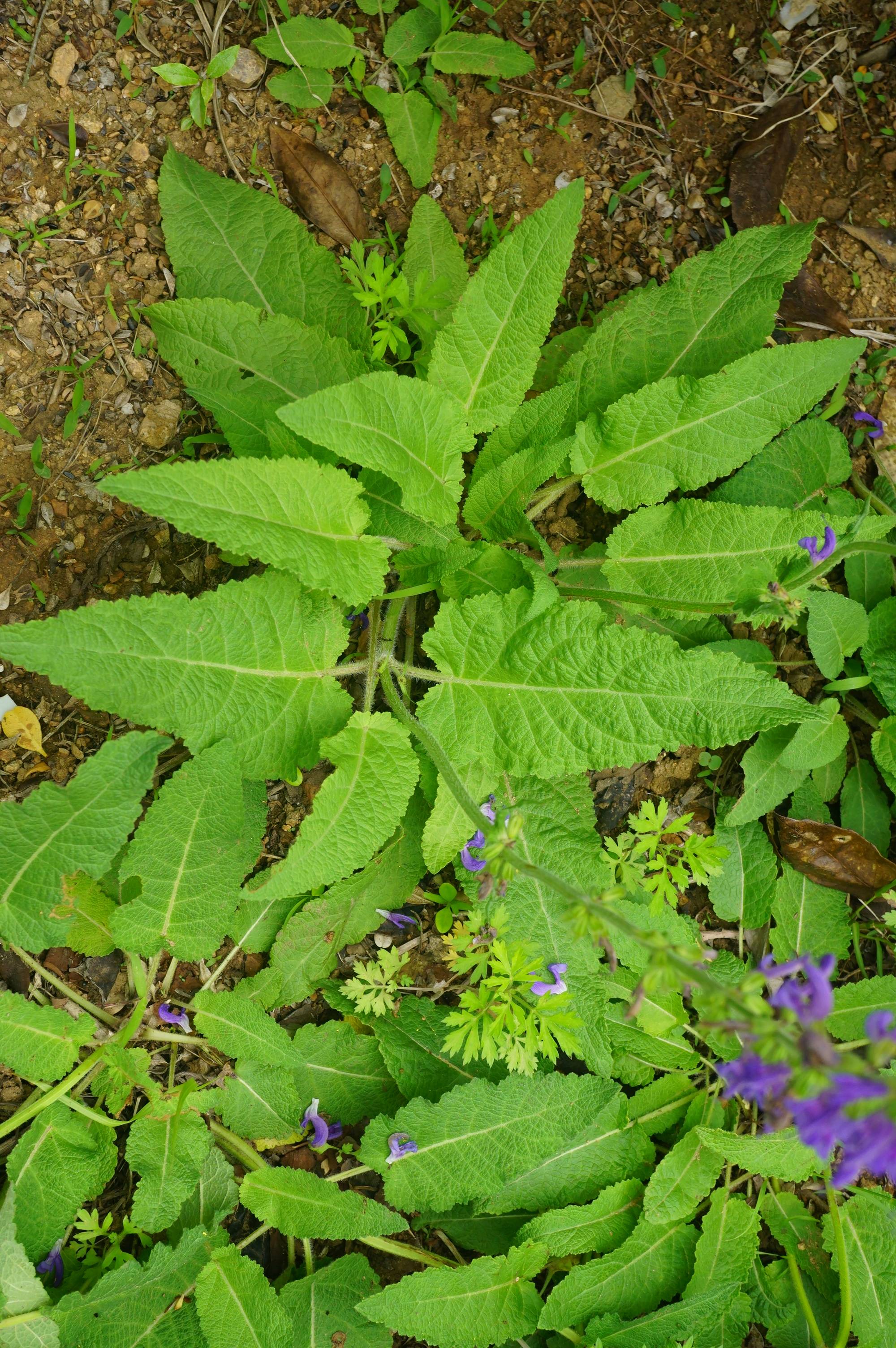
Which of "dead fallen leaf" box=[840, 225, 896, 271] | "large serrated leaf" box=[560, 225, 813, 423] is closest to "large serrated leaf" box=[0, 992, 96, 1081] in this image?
"large serrated leaf" box=[560, 225, 813, 423]

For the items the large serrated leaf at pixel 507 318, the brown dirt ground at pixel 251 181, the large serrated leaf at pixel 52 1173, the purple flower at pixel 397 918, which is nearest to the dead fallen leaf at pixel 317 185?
the brown dirt ground at pixel 251 181

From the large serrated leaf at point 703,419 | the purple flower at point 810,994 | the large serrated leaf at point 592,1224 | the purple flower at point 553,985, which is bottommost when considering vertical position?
the large serrated leaf at point 592,1224

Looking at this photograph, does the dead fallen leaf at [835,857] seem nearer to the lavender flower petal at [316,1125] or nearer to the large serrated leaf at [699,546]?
the large serrated leaf at [699,546]

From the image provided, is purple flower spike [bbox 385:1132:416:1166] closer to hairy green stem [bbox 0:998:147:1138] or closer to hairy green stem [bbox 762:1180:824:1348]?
hairy green stem [bbox 0:998:147:1138]

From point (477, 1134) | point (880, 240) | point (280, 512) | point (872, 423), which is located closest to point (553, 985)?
point (477, 1134)

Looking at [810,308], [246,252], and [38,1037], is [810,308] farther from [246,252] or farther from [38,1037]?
[38,1037]
